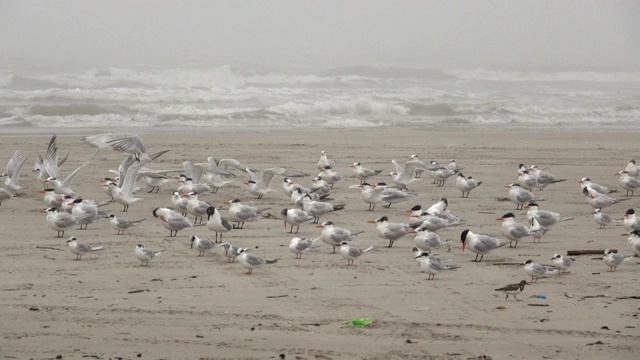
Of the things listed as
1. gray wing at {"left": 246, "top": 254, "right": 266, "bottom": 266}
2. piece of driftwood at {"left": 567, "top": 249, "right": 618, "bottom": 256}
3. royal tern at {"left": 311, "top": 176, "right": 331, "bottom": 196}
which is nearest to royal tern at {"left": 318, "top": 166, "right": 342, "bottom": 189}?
royal tern at {"left": 311, "top": 176, "right": 331, "bottom": 196}

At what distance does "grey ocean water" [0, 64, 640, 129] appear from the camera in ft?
92.7

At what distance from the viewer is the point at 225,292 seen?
818 centimetres

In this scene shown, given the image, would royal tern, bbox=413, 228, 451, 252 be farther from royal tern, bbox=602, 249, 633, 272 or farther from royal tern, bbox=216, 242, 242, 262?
royal tern, bbox=216, 242, 242, 262

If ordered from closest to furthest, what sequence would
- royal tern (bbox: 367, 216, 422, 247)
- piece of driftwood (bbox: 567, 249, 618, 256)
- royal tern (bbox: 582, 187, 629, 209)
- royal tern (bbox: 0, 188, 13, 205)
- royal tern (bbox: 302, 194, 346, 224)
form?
piece of driftwood (bbox: 567, 249, 618, 256)
royal tern (bbox: 367, 216, 422, 247)
royal tern (bbox: 302, 194, 346, 224)
royal tern (bbox: 582, 187, 629, 209)
royal tern (bbox: 0, 188, 13, 205)

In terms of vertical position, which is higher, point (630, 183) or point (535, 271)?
point (630, 183)

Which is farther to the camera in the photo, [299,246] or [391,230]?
[391,230]

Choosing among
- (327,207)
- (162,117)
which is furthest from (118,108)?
(327,207)

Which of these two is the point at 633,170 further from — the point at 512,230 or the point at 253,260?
the point at 253,260

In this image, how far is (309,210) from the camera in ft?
39.5

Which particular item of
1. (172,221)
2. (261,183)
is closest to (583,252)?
(172,221)

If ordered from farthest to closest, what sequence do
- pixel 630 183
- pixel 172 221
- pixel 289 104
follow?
1. pixel 289 104
2. pixel 630 183
3. pixel 172 221

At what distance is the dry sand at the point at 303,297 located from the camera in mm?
6551

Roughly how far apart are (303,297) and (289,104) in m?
23.9

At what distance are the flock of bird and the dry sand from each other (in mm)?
144
